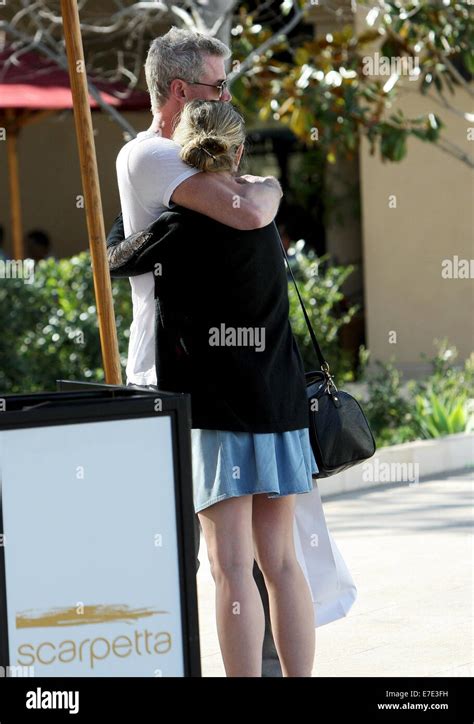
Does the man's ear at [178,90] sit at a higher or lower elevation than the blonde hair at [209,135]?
higher

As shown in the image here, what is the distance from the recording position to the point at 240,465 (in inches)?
128

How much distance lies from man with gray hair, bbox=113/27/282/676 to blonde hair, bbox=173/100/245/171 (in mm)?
A: 31

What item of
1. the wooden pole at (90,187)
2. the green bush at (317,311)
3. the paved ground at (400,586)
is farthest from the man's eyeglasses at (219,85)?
the green bush at (317,311)

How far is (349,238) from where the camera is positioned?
13.2m

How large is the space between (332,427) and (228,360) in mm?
496

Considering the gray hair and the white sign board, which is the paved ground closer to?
the white sign board

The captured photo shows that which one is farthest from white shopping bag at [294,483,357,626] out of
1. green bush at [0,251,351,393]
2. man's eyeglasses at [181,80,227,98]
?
green bush at [0,251,351,393]

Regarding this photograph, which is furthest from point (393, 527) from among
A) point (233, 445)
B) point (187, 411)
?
point (187, 411)

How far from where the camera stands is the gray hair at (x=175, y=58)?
3.37 m

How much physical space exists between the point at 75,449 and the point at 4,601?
360 millimetres

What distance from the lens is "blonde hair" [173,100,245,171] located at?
10.5 ft

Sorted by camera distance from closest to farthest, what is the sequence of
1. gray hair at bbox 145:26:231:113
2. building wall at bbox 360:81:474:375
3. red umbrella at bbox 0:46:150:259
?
gray hair at bbox 145:26:231:113 → red umbrella at bbox 0:46:150:259 → building wall at bbox 360:81:474:375

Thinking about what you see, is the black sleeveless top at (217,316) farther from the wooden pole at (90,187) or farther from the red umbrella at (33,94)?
the red umbrella at (33,94)
